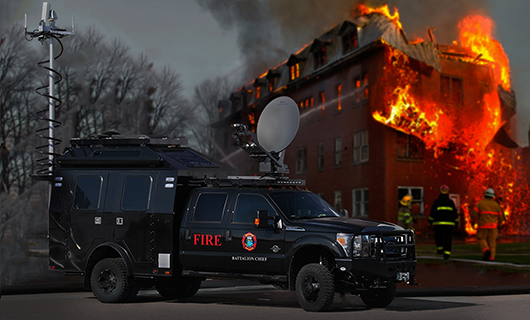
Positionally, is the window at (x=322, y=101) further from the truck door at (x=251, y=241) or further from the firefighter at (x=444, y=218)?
the truck door at (x=251, y=241)

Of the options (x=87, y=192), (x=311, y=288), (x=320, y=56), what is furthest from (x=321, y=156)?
(x=311, y=288)

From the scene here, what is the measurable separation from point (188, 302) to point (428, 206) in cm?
2555

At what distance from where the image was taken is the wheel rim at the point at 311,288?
375 inches

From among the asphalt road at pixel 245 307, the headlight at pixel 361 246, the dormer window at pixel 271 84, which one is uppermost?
the dormer window at pixel 271 84

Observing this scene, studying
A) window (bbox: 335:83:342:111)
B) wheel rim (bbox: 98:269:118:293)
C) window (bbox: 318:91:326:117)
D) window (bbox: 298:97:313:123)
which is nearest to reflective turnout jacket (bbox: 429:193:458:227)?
wheel rim (bbox: 98:269:118:293)

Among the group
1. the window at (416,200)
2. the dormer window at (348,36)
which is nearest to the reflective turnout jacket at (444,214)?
the window at (416,200)

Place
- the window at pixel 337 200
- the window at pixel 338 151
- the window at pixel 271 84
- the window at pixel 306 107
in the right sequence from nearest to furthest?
the window at pixel 337 200
the window at pixel 338 151
the window at pixel 306 107
the window at pixel 271 84

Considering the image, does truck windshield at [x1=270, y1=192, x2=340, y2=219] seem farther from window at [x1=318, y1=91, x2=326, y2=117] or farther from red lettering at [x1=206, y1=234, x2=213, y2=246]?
window at [x1=318, y1=91, x2=326, y2=117]

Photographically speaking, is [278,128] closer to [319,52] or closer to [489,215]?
[489,215]

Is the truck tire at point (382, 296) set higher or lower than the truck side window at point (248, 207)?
lower

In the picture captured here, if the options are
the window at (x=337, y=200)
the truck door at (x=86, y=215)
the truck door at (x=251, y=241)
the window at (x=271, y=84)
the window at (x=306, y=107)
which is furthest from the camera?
the window at (x=271, y=84)

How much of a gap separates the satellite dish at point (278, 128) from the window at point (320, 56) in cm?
3030

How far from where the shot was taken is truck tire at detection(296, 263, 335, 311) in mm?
9320

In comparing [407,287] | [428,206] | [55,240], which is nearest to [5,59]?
[428,206]
